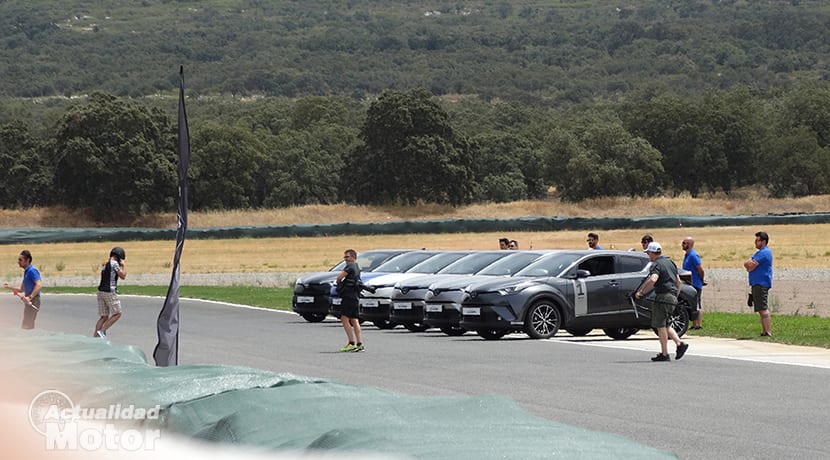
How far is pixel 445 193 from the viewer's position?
94750mm

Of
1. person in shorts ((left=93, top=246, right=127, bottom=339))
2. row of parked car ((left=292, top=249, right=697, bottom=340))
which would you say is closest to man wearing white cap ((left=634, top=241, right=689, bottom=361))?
row of parked car ((left=292, top=249, right=697, bottom=340))

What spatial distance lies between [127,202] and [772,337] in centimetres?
6958

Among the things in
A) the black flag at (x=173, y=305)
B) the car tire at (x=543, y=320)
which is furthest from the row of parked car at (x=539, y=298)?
the black flag at (x=173, y=305)

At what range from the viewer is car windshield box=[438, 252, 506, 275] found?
28286 mm

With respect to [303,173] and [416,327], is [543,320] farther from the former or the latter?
[303,173]

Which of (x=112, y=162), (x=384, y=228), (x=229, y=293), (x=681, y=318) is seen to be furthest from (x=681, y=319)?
(x=112, y=162)

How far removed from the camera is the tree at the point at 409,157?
95.3m

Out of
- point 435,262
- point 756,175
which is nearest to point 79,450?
point 435,262

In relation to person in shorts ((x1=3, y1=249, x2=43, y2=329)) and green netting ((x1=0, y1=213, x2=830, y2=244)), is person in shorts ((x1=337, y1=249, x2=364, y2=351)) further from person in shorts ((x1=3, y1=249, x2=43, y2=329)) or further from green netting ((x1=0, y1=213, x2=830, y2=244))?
green netting ((x1=0, y1=213, x2=830, y2=244))

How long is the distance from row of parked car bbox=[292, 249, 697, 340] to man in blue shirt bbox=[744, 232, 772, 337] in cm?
127

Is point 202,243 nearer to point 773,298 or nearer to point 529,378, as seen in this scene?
point 773,298

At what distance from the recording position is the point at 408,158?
96250 mm

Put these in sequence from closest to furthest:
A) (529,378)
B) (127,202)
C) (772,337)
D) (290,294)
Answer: (529,378)
(772,337)
(290,294)
(127,202)

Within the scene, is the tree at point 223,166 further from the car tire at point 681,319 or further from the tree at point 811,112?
the car tire at point 681,319
